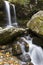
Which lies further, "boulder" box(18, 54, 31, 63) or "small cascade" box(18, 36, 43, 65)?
"small cascade" box(18, 36, 43, 65)

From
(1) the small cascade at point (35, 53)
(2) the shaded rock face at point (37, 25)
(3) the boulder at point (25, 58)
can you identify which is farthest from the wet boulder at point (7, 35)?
(3) the boulder at point (25, 58)

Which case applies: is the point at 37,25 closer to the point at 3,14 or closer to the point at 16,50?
the point at 16,50

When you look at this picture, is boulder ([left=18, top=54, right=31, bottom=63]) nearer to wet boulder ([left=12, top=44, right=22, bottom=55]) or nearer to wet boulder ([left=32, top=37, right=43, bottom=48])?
wet boulder ([left=12, top=44, right=22, bottom=55])

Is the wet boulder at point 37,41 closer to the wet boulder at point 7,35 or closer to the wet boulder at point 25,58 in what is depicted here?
the wet boulder at point 7,35

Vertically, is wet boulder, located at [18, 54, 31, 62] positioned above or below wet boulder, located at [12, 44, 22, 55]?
below

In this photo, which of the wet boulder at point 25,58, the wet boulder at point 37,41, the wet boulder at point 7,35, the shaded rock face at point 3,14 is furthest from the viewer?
the shaded rock face at point 3,14

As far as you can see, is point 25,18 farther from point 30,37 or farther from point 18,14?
point 30,37

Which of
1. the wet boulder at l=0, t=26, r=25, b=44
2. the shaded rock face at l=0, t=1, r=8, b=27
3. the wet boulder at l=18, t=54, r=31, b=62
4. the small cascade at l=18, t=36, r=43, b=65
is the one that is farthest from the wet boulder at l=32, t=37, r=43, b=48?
the shaded rock face at l=0, t=1, r=8, b=27

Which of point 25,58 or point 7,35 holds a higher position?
point 7,35

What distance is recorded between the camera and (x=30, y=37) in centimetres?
862

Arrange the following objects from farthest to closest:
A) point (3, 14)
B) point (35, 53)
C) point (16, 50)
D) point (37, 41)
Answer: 1. point (3, 14)
2. point (37, 41)
3. point (35, 53)
4. point (16, 50)

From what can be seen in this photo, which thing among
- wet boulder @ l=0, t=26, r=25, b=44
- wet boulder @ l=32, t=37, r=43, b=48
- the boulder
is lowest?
the boulder

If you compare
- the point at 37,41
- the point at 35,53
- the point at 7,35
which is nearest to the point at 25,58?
the point at 35,53

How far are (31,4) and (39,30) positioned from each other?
228 inches
